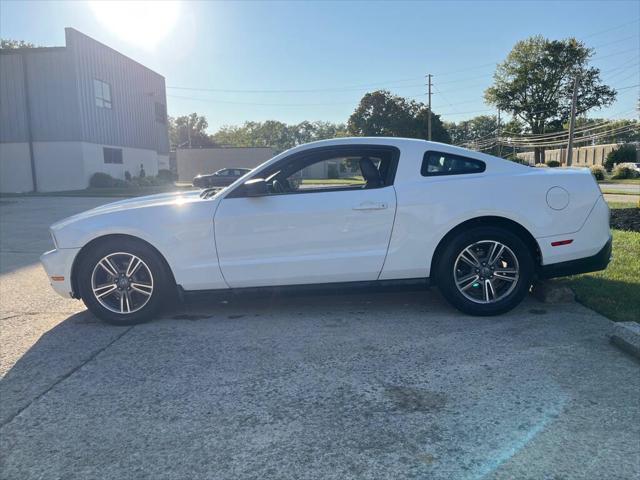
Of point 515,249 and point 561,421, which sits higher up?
point 515,249

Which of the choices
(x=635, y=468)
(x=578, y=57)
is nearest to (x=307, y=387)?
(x=635, y=468)

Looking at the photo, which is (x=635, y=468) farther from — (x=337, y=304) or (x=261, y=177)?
(x=261, y=177)

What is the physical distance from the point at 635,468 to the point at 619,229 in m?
7.27

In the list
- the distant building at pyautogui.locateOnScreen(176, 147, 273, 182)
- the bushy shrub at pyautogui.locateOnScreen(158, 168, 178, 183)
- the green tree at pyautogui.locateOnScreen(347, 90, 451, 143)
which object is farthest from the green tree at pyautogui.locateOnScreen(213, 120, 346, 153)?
the bushy shrub at pyautogui.locateOnScreen(158, 168, 178, 183)

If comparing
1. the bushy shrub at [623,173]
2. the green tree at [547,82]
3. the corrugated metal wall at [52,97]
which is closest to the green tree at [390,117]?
the green tree at [547,82]

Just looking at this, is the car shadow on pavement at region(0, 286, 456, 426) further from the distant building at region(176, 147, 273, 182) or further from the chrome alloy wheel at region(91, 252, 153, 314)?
the distant building at region(176, 147, 273, 182)

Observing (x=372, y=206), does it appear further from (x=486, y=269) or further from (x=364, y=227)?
(x=486, y=269)

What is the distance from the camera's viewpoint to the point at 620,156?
169 feet

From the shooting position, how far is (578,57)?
6631 centimetres

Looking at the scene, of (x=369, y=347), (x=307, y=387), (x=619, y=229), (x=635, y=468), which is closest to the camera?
(x=635, y=468)

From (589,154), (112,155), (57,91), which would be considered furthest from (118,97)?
(589,154)

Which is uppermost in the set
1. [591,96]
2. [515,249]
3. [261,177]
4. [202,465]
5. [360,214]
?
[591,96]

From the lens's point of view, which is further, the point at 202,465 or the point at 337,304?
the point at 337,304

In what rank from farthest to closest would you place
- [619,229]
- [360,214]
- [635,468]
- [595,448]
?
[619,229], [360,214], [595,448], [635,468]
